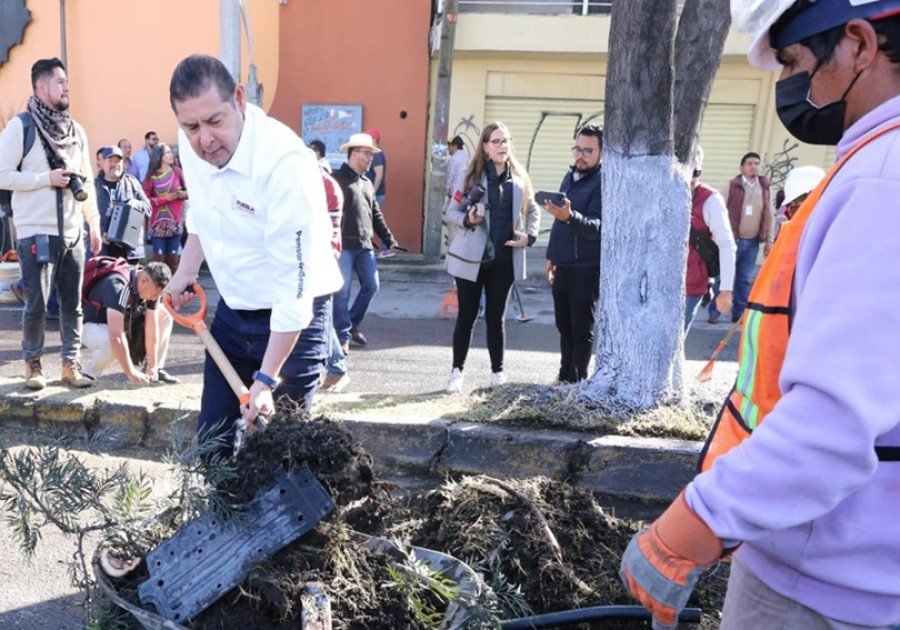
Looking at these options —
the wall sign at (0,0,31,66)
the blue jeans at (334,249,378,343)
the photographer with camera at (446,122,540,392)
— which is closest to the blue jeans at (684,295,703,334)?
the photographer with camera at (446,122,540,392)

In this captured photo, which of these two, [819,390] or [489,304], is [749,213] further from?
[819,390]

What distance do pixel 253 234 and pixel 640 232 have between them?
8.22ft

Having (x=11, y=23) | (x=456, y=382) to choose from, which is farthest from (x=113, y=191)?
(x=11, y=23)

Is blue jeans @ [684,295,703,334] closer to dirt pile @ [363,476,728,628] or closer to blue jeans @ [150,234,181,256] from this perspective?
dirt pile @ [363,476,728,628]

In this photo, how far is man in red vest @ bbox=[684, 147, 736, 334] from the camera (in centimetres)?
591

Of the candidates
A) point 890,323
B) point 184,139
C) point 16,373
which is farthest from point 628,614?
point 16,373

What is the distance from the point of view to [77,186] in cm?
529

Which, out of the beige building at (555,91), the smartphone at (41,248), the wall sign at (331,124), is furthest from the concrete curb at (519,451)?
the beige building at (555,91)

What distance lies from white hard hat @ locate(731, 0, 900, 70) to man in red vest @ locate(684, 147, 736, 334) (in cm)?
422

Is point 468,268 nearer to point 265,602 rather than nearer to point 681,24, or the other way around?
point 681,24

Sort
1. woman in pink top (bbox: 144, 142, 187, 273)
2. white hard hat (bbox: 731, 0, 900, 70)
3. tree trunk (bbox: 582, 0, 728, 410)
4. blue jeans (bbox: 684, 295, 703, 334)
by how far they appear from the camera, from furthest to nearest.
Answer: woman in pink top (bbox: 144, 142, 187, 273) → blue jeans (bbox: 684, 295, 703, 334) → tree trunk (bbox: 582, 0, 728, 410) → white hard hat (bbox: 731, 0, 900, 70)

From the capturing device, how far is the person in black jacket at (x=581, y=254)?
5453mm

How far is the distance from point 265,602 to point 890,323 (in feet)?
5.43

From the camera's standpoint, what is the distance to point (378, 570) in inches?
93.2
